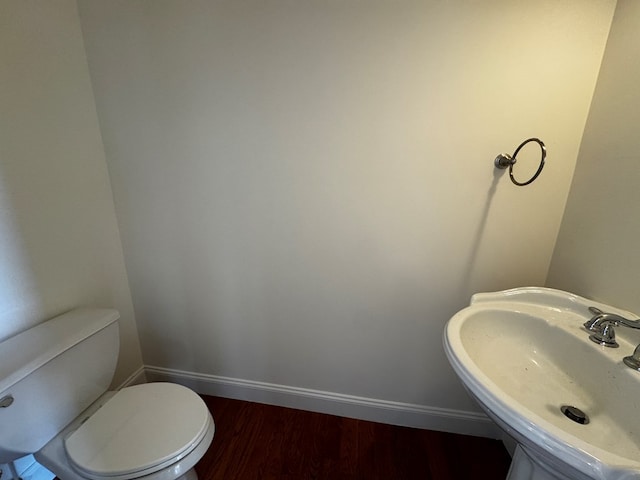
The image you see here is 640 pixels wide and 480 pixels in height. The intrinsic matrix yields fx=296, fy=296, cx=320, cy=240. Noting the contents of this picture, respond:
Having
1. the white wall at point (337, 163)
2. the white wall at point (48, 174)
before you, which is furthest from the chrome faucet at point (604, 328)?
the white wall at point (48, 174)

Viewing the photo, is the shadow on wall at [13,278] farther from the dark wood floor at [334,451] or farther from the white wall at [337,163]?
the dark wood floor at [334,451]

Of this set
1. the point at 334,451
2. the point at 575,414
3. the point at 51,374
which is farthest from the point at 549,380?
the point at 51,374

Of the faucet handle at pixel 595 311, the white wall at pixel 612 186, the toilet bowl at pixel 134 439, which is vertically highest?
the white wall at pixel 612 186

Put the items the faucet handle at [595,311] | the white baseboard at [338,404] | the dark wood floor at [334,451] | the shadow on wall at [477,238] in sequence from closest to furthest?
the faucet handle at [595,311]
the shadow on wall at [477,238]
the dark wood floor at [334,451]
the white baseboard at [338,404]

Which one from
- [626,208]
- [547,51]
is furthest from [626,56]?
[626,208]

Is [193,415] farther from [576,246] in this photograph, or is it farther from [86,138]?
[576,246]

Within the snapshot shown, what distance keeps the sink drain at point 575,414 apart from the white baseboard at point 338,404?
29.8 inches

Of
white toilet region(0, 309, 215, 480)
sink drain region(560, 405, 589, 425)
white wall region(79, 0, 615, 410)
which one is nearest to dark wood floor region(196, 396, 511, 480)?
white wall region(79, 0, 615, 410)

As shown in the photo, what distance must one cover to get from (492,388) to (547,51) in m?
1.15

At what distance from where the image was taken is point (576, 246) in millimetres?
1093

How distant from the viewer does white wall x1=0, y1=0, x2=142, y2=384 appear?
1.06 meters

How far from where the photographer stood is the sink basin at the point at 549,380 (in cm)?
54

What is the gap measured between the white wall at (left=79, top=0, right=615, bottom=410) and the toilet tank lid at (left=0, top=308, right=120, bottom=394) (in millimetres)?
396

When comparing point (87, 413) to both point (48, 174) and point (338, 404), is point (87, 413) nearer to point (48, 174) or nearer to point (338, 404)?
point (48, 174)
